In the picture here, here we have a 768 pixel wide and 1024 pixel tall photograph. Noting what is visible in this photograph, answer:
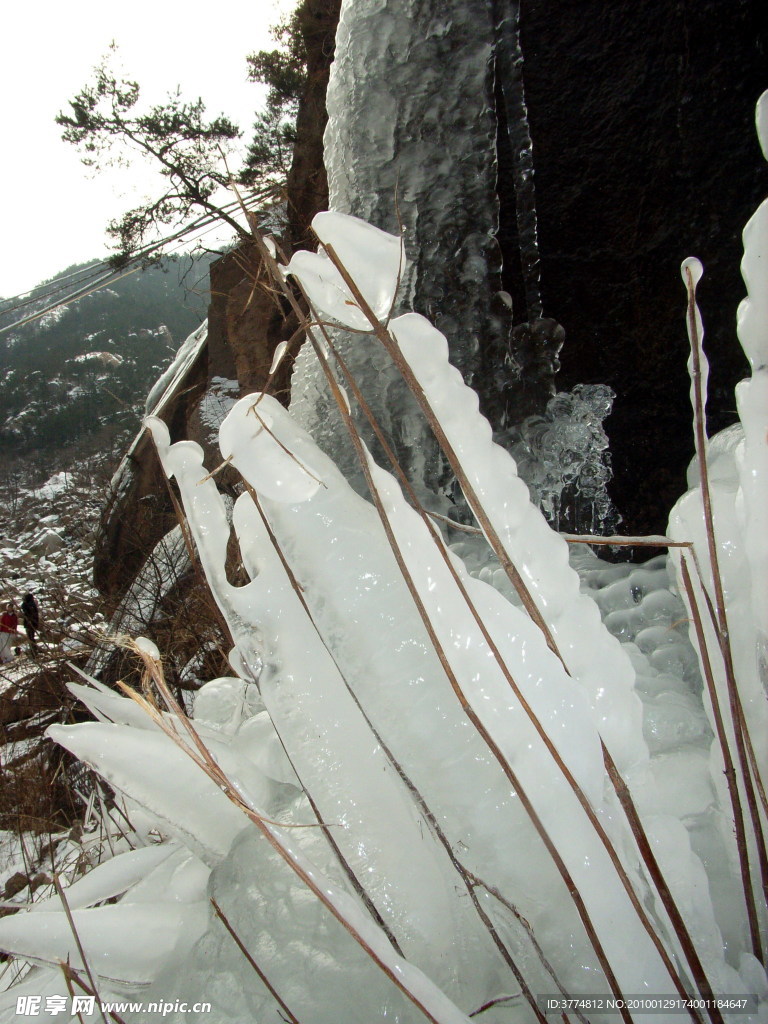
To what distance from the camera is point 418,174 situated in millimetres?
1432

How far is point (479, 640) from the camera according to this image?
470 mm

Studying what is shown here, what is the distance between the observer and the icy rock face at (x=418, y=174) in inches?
54.8

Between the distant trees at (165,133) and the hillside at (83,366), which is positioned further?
the hillside at (83,366)

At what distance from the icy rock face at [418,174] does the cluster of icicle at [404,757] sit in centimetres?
84

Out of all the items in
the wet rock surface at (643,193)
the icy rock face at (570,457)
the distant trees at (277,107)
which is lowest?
the icy rock face at (570,457)

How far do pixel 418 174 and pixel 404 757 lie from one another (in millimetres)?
1318

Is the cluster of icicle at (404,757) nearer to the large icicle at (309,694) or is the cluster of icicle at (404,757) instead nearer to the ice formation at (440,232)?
the large icicle at (309,694)

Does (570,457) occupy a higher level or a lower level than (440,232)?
lower

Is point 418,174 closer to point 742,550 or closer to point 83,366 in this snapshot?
point 742,550

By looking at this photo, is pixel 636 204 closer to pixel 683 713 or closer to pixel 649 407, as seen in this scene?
pixel 649 407

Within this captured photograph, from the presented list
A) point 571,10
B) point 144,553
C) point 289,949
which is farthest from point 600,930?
point 144,553

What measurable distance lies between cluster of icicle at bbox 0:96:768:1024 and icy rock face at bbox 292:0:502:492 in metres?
0.84

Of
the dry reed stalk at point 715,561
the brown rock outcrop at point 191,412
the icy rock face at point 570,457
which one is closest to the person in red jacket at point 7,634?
the brown rock outcrop at point 191,412

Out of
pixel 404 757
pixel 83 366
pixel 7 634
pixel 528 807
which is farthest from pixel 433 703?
pixel 83 366
